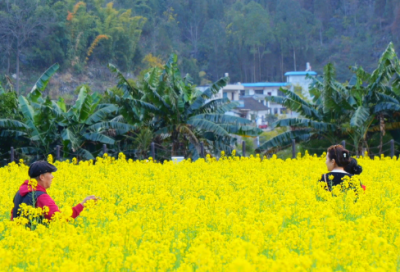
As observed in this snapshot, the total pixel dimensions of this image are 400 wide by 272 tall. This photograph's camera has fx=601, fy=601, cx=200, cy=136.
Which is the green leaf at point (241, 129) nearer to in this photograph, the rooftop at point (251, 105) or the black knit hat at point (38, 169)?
the black knit hat at point (38, 169)

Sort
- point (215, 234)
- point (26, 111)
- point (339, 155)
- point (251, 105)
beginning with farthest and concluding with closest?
1. point (251, 105)
2. point (26, 111)
3. point (339, 155)
4. point (215, 234)

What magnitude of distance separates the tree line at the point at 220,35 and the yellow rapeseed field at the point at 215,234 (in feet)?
174

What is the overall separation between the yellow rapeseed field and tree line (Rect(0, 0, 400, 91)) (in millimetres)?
53040

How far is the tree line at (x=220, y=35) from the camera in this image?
61.0 metres

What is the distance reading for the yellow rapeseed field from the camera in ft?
13.2

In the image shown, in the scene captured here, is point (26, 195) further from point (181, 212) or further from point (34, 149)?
point (34, 149)

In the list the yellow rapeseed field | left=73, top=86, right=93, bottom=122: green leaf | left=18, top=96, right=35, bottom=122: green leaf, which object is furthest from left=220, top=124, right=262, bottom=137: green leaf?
the yellow rapeseed field

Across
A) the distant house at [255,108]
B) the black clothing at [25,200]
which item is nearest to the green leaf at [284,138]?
the black clothing at [25,200]

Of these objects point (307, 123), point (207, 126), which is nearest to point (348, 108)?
point (307, 123)

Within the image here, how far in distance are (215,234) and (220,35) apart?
275 feet

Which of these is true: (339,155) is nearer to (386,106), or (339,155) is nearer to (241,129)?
(241,129)

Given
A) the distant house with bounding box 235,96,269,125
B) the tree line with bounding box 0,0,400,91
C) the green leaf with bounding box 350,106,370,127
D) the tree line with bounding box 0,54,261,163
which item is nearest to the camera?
the green leaf with bounding box 350,106,370,127

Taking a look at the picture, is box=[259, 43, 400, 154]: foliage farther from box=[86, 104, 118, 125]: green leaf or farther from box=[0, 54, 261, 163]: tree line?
box=[86, 104, 118, 125]: green leaf

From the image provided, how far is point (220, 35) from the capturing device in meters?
86.9
